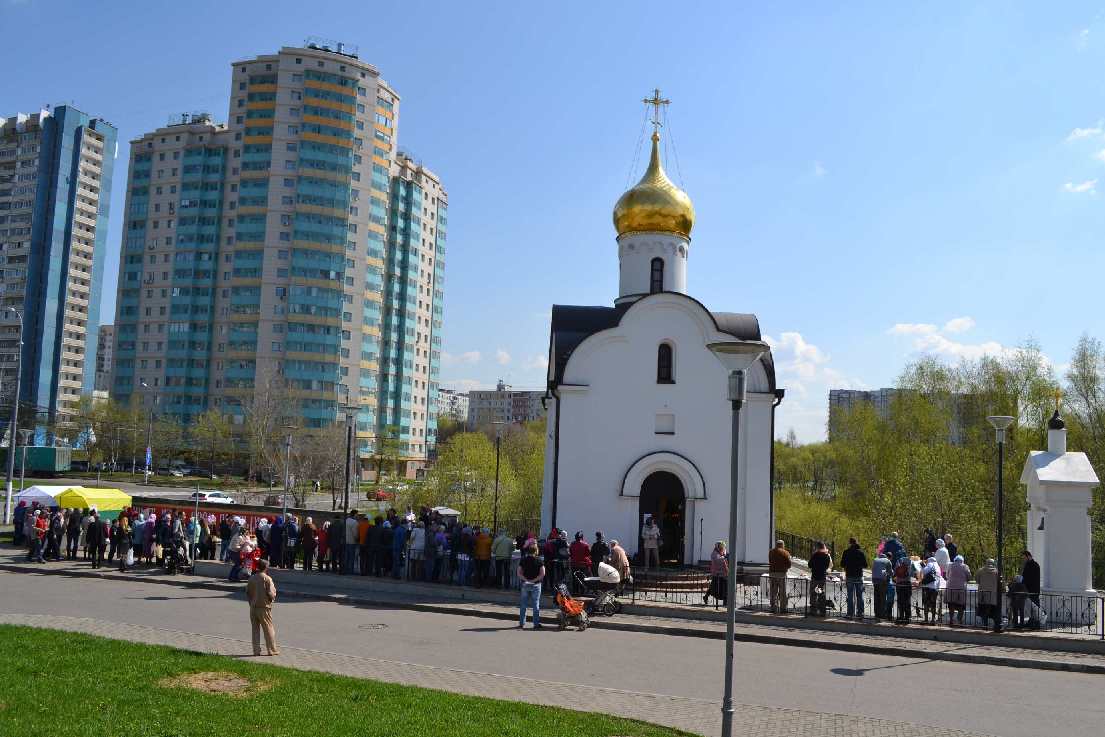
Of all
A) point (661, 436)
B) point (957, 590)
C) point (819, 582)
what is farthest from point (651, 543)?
point (957, 590)

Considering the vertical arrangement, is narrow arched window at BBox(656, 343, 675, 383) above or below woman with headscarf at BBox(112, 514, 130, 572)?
above

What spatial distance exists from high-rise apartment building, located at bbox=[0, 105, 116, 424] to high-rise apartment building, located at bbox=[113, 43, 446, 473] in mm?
17855

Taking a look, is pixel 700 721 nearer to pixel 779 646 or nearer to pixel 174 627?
pixel 779 646

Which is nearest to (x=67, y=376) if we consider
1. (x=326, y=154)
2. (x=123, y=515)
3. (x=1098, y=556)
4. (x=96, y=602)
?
(x=326, y=154)

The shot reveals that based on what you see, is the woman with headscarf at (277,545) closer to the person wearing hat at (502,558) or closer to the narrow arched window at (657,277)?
the person wearing hat at (502,558)

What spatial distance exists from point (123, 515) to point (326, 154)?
60151mm

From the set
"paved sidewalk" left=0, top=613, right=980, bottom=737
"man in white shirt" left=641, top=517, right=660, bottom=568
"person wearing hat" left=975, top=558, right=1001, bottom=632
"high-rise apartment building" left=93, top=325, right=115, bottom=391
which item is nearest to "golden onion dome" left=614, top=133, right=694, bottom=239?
"man in white shirt" left=641, top=517, right=660, bottom=568

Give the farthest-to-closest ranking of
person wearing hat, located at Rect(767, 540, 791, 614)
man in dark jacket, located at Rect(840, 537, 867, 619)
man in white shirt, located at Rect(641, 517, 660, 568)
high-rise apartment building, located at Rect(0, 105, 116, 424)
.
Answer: high-rise apartment building, located at Rect(0, 105, 116, 424) < man in white shirt, located at Rect(641, 517, 660, 568) < person wearing hat, located at Rect(767, 540, 791, 614) < man in dark jacket, located at Rect(840, 537, 867, 619)

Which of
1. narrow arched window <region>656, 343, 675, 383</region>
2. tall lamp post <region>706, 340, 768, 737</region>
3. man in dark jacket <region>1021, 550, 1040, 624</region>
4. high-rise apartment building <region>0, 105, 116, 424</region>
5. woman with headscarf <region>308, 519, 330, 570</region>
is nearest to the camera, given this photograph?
tall lamp post <region>706, 340, 768, 737</region>

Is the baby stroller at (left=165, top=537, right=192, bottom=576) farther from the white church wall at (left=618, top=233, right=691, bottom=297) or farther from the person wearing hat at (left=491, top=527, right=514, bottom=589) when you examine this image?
Result: the white church wall at (left=618, top=233, right=691, bottom=297)

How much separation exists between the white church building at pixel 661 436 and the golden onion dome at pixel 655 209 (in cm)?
376

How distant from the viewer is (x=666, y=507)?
23.6m

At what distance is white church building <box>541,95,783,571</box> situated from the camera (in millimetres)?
22281

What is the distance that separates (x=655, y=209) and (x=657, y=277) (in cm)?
208
